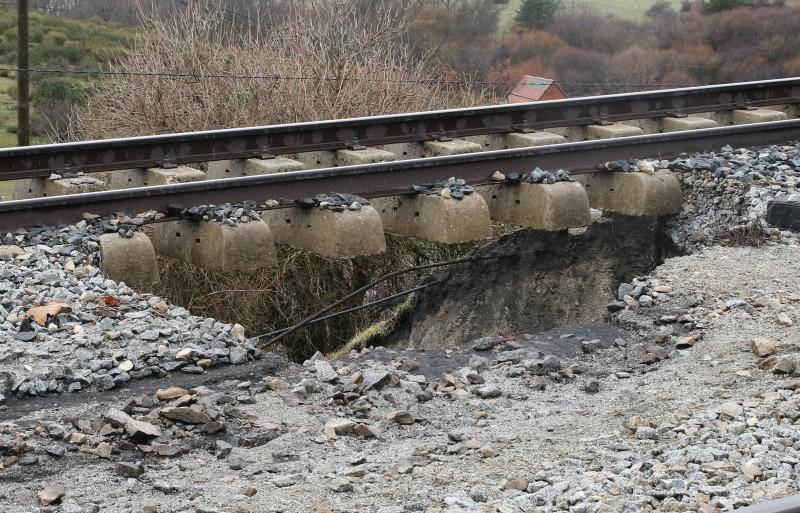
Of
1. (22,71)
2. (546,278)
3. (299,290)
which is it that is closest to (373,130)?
(546,278)

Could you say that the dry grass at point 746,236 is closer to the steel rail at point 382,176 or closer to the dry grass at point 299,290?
the steel rail at point 382,176

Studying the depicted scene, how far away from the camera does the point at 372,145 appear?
33.2 feet

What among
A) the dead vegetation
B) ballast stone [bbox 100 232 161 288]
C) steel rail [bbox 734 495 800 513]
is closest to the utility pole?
the dead vegetation

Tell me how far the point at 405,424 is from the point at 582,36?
163 feet

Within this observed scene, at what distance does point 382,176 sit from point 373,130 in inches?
64.0

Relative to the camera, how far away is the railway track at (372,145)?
7871mm

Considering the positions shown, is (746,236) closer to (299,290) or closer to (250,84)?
(299,290)

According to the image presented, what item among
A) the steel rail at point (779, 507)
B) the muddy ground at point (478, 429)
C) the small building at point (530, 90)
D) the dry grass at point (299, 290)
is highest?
the steel rail at point (779, 507)

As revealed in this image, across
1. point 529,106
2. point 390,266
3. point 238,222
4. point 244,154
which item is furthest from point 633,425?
point 390,266

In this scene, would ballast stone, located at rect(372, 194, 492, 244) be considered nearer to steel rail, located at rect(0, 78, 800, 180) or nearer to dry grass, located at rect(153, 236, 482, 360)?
steel rail, located at rect(0, 78, 800, 180)

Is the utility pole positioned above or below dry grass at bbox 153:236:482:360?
above

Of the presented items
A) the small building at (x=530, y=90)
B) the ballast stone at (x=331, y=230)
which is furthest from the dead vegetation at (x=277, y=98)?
the ballast stone at (x=331, y=230)

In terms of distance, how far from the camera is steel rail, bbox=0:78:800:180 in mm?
8703

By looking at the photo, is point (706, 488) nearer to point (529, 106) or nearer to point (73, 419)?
point (73, 419)
